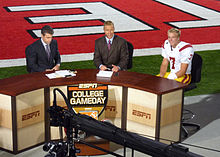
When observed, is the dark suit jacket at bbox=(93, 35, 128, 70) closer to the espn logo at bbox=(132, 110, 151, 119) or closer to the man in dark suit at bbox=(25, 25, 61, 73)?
the man in dark suit at bbox=(25, 25, 61, 73)

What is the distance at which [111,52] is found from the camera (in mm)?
6934

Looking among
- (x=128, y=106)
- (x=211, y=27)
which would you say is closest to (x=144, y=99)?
(x=128, y=106)

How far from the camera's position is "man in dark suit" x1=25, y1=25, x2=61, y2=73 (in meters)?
6.62

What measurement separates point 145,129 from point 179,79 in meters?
1.09

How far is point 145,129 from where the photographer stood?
5.78 metres

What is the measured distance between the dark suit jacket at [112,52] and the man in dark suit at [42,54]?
699 millimetres

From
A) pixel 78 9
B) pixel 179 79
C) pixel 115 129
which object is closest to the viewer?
pixel 115 129

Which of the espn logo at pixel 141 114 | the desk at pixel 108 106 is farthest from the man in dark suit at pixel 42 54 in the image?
the espn logo at pixel 141 114

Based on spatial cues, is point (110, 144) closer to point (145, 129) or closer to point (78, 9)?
point (145, 129)

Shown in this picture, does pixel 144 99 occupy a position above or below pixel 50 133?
above

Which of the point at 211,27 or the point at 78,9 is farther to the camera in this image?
the point at 78,9

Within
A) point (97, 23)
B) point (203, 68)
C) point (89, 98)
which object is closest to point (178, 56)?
point (89, 98)

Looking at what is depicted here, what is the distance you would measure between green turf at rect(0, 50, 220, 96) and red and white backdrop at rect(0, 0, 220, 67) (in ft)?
1.24

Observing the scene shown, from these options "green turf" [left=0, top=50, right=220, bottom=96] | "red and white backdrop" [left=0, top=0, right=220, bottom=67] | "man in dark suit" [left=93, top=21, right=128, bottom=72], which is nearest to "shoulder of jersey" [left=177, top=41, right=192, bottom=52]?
"man in dark suit" [left=93, top=21, right=128, bottom=72]
